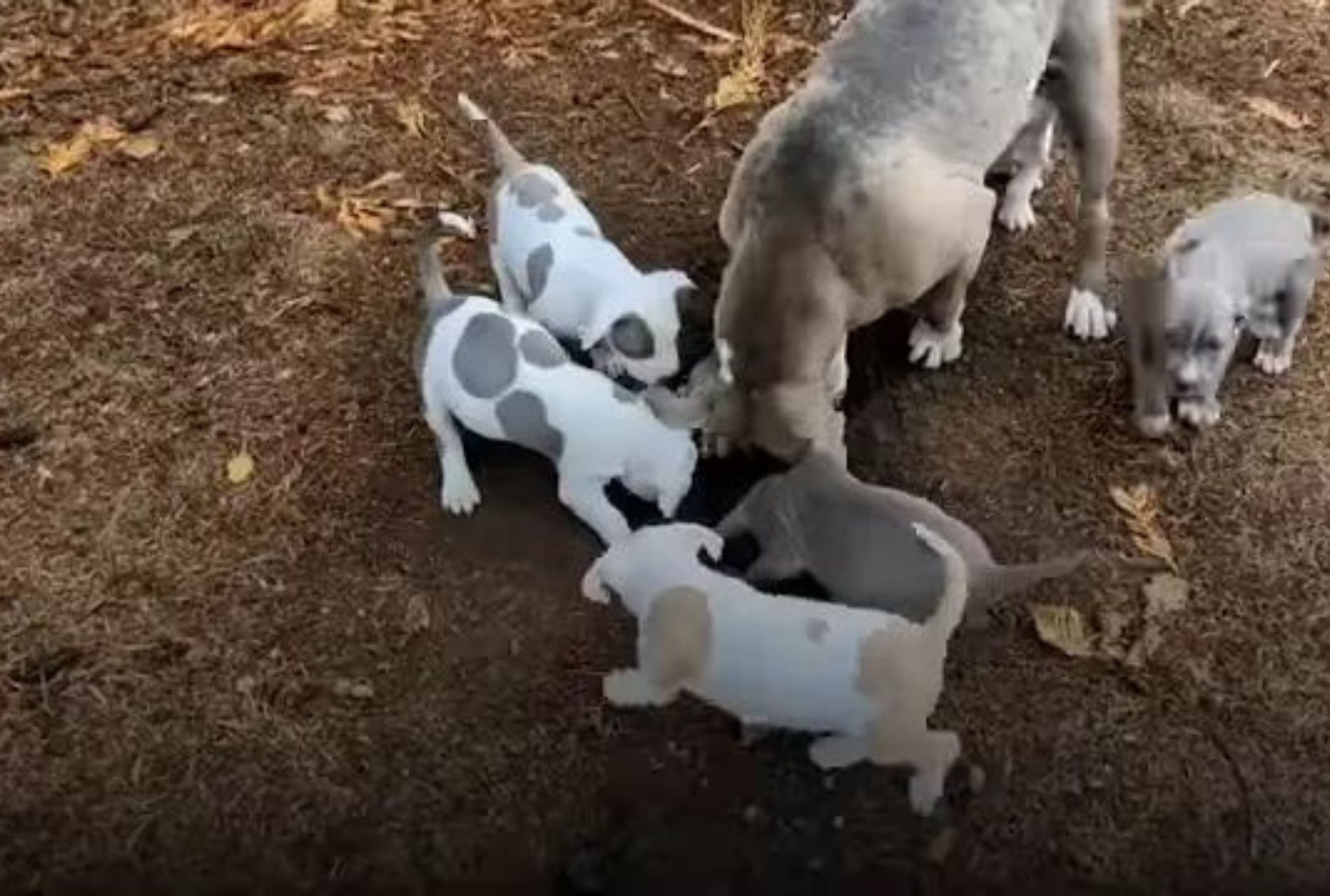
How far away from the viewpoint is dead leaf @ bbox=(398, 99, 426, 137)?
154 inches

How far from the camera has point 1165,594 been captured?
2.99m

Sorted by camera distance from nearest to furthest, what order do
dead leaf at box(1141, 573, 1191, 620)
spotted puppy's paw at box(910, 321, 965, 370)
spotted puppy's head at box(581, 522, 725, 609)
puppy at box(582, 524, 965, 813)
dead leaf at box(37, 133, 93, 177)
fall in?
puppy at box(582, 524, 965, 813), spotted puppy's head at box(581, 522, 725, 609), dead leaf at box(1141, 573, 1191, 620), spotted puppy's paw at box(910, 321, 965, 370), dead leaf at box(37, 133, 93, 177)

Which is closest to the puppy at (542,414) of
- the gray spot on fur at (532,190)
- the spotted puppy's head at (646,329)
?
the spotted puppy's head at (646,329)

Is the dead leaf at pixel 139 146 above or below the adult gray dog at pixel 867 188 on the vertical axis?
below

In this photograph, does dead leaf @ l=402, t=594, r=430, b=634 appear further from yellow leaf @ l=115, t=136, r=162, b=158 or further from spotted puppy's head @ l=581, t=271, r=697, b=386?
yellow leaf @ l=115, t=136, r=162, b=158

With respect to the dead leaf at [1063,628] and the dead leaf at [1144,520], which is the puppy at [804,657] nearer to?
the dead leaf at [1063,628]

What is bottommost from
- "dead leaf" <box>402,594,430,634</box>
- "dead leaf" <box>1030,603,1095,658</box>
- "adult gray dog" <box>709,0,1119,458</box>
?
"dead leaf" <box>402,594,430,634</box>

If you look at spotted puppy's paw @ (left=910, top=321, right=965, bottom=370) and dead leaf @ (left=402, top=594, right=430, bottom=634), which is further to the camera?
spotted puppy's paw @ (left=910, top=321, right=965, bottom=370)

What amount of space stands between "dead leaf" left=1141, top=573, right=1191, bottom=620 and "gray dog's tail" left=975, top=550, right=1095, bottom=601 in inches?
10.6

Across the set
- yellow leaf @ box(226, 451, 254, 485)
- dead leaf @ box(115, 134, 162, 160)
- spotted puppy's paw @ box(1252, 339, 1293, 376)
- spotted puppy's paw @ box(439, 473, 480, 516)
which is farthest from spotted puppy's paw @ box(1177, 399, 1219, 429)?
dead leaf @ box(115, 134, 162, 160)

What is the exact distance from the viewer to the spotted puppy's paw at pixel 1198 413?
3.25m

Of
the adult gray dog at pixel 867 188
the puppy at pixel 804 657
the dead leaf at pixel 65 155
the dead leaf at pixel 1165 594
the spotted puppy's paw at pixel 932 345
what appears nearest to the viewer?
the puppy at pixel 804 657

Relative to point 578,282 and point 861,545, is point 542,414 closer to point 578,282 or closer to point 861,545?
point 578,282

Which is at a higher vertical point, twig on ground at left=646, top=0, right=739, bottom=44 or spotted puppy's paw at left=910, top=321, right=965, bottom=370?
spotted puppy's paw at left=910, top=321, right=965, bottom=370
